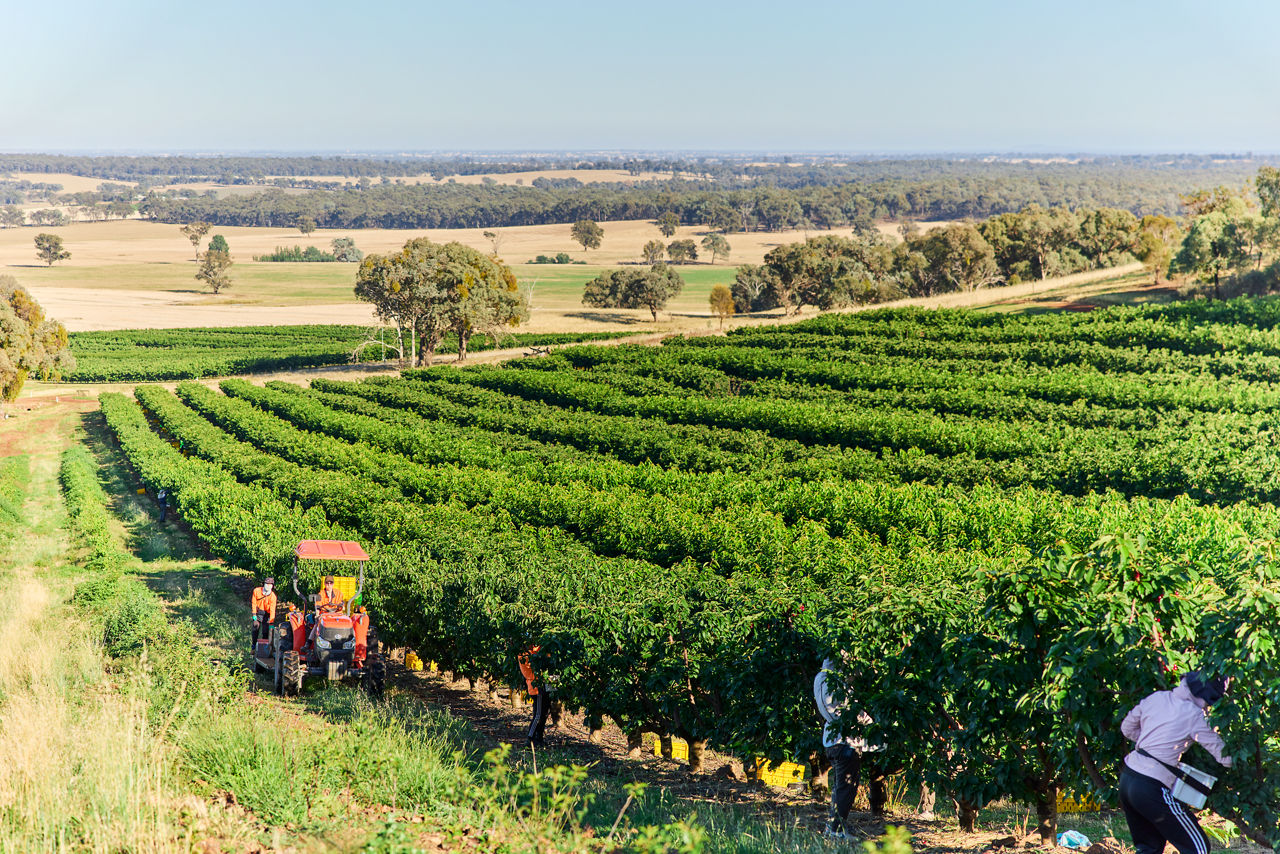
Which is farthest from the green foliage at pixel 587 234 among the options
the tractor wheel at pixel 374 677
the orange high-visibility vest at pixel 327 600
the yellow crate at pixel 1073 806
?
the yellow crate at pixel 1073 806

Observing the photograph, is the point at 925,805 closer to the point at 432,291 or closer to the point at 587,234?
the point at 432,291

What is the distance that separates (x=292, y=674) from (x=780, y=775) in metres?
7.44

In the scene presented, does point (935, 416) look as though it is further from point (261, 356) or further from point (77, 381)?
point (77, 381)

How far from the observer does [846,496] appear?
21.4m

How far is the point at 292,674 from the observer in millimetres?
13711

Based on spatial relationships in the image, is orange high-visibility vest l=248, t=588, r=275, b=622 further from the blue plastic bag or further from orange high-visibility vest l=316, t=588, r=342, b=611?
the blue plastic bag

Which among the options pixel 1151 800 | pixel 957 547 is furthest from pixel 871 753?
pixel 957 547

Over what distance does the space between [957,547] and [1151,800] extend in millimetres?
12147

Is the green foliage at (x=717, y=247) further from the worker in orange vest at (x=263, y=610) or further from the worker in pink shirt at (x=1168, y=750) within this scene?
the worker in pink shirt at (x=1168, y=750)

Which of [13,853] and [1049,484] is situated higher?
[13,853]

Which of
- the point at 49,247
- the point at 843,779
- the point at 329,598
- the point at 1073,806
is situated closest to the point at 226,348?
the point at 329,598

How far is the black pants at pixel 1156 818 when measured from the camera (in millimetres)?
6273

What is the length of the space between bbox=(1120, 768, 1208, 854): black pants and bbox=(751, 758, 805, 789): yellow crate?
192 inches

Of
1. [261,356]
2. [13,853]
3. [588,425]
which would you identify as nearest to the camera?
[13,853]
